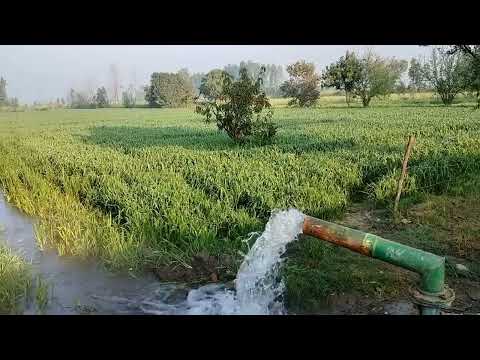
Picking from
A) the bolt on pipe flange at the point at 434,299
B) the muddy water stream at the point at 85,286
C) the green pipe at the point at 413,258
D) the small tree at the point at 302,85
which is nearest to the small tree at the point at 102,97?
the muddy water stream at the point at 85,286

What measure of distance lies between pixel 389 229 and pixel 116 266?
4.91 feet

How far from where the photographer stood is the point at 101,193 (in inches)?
111

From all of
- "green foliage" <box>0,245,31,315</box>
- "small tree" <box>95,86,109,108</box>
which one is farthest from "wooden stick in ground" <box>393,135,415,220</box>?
"green foliage" <box>0,245,31,315</box>

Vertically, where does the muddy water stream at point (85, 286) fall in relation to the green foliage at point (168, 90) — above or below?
below

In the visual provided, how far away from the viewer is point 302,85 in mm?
2609

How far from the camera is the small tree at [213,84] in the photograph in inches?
106

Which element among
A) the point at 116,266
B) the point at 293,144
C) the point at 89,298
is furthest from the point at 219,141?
the point at 89,298

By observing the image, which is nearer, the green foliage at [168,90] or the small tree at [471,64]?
the small tree at [471,64]

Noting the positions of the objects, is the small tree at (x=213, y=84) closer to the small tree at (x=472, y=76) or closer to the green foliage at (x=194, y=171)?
the green foliage at (x=194, y=171)

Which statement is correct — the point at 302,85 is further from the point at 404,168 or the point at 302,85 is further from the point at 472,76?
the point at 472,76

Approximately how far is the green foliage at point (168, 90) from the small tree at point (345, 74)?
0.81 metres

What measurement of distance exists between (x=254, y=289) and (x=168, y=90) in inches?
49.5

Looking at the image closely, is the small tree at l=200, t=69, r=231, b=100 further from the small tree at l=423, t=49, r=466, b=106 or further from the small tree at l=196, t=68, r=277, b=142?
the small tree at l=423, t=49, r=466, b=106
